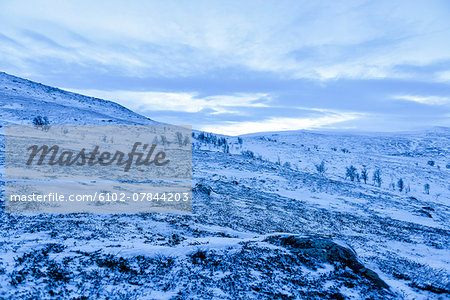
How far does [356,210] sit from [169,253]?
1771cm

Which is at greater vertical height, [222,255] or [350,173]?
[222,255]

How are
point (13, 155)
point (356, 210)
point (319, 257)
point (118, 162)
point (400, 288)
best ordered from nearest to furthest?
A: point (400, 288), point (319, 257), point (13, 155), point (356, 210), point (118, 162)

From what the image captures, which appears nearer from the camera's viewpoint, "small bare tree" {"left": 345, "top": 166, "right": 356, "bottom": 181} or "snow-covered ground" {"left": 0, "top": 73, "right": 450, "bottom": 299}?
"snow-covered ground" {"left": 0, "top": 73, "right": 450, "bottom": 299}

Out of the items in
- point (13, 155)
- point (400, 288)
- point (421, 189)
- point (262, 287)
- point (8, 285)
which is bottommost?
point (421, 189)

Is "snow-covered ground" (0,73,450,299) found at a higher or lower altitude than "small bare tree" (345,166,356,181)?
higher

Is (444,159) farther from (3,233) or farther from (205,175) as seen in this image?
(3,233)

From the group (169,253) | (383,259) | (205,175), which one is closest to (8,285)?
(169,253)

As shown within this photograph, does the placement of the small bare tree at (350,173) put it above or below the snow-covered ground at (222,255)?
below

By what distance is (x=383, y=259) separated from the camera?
31.8 ft

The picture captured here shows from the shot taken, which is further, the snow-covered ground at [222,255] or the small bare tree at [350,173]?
the small bare tree at [350,173]

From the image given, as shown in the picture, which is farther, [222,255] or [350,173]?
[350,173]

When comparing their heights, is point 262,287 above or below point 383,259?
above

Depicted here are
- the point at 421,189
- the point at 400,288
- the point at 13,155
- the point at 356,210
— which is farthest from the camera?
the point at 421,189

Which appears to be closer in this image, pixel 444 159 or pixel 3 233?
pixel 3 233
